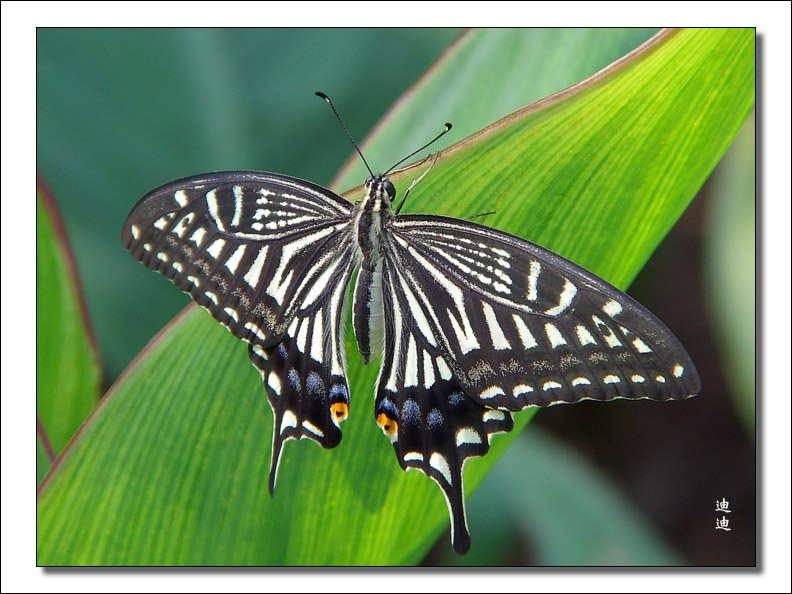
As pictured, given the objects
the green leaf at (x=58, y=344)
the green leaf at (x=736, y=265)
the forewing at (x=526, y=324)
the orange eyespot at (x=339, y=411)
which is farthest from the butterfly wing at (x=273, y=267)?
the green leaf at (x=736, y=265)

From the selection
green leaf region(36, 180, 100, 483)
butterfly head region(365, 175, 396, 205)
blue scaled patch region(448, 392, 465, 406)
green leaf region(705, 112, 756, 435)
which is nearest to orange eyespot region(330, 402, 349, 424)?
blue scaled patch region(448, 392, 465, 406)

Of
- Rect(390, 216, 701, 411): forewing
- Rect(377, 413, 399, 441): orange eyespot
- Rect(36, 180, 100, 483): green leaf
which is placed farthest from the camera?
Rect(36, 180, 100, 483): green leaf

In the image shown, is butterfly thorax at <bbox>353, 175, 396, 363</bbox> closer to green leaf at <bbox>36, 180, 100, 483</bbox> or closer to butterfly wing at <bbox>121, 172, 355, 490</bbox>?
butterfly wing at <bbox>121, 172, 355, 490</bbox>

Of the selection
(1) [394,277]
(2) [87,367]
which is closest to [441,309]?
(1) [394,277]

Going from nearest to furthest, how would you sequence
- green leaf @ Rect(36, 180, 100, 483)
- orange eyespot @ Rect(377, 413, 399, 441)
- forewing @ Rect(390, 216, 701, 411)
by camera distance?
forewing @ Rect(390, 216, 701, 411) < orange eyespot @ Rect(377, 413, 399, 441) < green leaf @ Rect(36, 180, 100, 483)

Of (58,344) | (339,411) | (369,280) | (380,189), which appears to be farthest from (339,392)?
(58,344)

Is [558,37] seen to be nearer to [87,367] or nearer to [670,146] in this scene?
[670,146]
